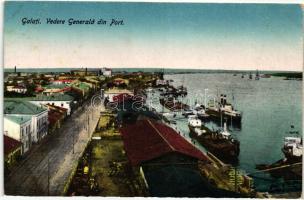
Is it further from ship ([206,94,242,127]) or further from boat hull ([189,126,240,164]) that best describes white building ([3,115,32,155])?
ship ([206,94,242,127])

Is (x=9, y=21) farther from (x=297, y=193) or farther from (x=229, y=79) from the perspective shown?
(x=297, y=193)

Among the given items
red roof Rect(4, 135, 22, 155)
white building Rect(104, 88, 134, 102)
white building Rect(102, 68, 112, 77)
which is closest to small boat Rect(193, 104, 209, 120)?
white building Rect(104, 88, 134, 102)

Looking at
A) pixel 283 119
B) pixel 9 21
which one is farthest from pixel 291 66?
pixel 9 21

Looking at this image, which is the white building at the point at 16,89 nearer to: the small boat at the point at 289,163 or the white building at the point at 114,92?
the white building at the point at 114,92

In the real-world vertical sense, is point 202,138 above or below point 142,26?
below

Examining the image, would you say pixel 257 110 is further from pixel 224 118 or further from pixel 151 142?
pixel 151 142
